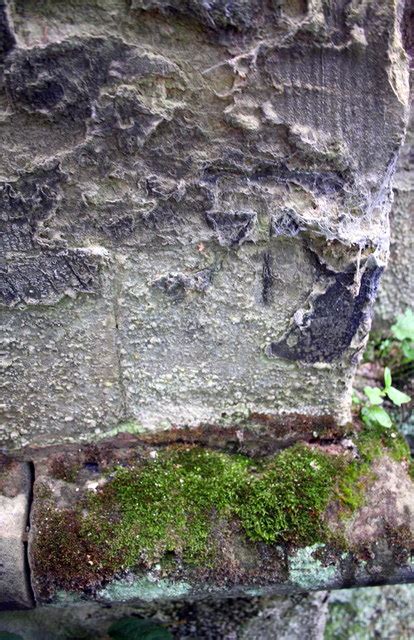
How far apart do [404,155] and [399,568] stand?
1.00 metres

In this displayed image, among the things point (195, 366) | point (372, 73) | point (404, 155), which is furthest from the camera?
point (404, 155)

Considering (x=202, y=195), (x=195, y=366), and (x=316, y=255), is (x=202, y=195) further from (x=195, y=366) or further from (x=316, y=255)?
(x=195, y=366)

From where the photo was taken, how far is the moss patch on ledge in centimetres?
116

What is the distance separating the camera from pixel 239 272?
3.79ft

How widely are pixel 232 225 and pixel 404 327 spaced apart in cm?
67

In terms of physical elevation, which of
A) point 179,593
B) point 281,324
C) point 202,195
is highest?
point 202,195

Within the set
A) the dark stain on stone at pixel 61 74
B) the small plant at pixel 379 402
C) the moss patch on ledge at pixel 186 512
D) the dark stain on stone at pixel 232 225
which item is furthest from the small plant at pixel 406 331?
the dark stain on stone at pixel 61 74

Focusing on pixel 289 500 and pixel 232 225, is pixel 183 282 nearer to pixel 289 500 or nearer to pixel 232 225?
pixel 232 225

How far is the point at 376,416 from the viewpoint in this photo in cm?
136

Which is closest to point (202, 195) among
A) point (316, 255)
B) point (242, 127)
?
point (242, 127)

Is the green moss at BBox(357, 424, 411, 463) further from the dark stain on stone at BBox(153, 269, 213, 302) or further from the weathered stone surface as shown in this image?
the dark stain on stone at BBox(153, 269, 213, 302)

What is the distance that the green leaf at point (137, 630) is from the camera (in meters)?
1.41

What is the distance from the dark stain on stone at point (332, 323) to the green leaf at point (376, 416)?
0.69ft

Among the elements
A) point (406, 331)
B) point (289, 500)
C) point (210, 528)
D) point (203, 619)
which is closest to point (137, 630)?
point (203, 619)
